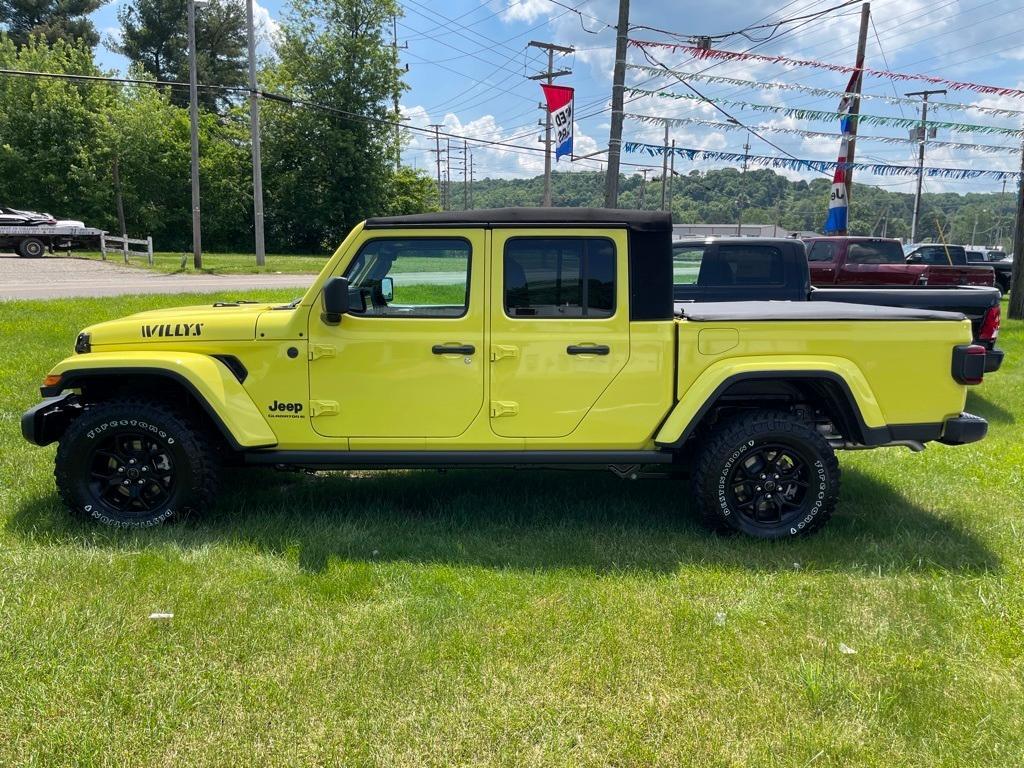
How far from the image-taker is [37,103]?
131 feet

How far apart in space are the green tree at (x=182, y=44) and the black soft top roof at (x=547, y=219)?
184 ft

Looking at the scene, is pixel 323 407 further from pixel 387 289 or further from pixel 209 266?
pixel 209 266

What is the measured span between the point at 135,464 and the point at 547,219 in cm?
279

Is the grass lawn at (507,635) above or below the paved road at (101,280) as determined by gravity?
below

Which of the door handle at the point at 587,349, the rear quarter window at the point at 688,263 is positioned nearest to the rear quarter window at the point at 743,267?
the rear quarter window at the point at 688,263

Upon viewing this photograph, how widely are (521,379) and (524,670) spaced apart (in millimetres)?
1679

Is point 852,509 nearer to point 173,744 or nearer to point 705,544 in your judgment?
point 705,544

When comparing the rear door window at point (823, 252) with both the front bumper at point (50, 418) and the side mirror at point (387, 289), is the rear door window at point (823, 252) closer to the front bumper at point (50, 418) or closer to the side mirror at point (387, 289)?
the side mirror at point (387, 289)

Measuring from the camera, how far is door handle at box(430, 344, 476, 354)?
13.8ft

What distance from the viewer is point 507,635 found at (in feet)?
10.8

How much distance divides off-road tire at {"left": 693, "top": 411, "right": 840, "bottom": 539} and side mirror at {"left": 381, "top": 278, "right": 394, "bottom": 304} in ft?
6.65

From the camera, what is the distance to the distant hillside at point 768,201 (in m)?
57.8

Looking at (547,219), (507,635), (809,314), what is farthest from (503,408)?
(809,314)

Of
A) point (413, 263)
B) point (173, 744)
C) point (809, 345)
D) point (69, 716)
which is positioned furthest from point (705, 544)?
point (69, 716)
